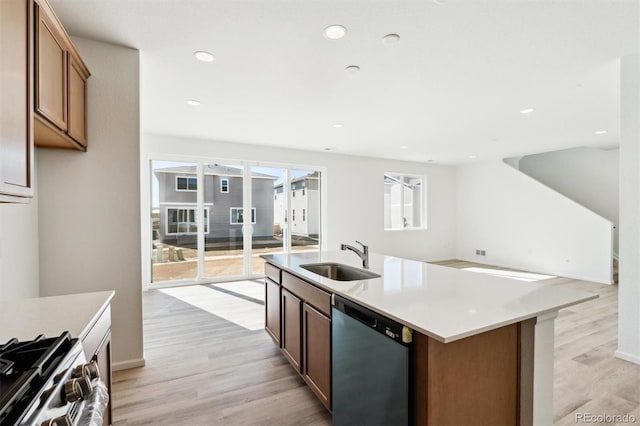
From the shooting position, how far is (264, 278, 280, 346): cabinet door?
8.50ft

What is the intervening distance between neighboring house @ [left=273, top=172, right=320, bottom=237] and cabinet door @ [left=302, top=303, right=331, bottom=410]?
4.27m

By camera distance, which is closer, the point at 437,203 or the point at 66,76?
the point at 66,76

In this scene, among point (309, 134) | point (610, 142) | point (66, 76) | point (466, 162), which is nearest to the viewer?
point (66, 76)

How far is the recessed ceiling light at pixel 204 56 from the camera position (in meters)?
2.52

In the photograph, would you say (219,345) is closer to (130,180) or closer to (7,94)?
(130,180)

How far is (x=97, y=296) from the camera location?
5.32ft

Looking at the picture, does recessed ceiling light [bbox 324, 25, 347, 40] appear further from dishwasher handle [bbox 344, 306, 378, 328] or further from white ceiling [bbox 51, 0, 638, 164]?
dishwasher handle [bbox 344, 306, 378, 328]

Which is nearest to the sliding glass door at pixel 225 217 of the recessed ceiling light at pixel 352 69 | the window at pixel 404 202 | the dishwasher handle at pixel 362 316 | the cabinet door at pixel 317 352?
the window at pixel 404 202

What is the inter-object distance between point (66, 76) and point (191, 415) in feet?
7.62

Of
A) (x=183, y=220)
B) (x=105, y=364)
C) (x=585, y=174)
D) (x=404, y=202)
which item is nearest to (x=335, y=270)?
Answer: (x=105, y=364)

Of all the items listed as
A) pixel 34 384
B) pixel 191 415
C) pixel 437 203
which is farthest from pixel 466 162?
pixel 34 384

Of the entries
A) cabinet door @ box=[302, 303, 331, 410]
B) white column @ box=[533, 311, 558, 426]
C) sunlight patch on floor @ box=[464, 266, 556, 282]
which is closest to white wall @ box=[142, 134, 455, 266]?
sunlight patch on floor @ box=[464, 266, 556, 282]

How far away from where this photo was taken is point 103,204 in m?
2.35

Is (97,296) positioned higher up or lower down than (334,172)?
lower down
